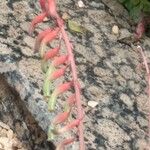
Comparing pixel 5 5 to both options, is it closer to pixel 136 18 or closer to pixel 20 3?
pixel 20 3

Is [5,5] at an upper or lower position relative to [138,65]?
upper

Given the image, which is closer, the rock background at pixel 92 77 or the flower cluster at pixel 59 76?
the flower cluster at pixel 59 76

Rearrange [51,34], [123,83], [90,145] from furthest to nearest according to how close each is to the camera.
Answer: [123,83] → [90,145] → [51,34]

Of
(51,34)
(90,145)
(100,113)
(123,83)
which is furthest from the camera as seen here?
(123,83)

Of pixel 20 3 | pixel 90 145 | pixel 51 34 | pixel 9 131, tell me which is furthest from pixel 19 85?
pixel 51 34

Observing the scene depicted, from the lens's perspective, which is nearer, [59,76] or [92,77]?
[59,76]

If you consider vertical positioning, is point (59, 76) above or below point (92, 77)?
above

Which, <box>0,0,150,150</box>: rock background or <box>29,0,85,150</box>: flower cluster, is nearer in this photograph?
<box>29,0,85,150</box>: flower cluster

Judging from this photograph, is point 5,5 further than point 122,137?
Yes
